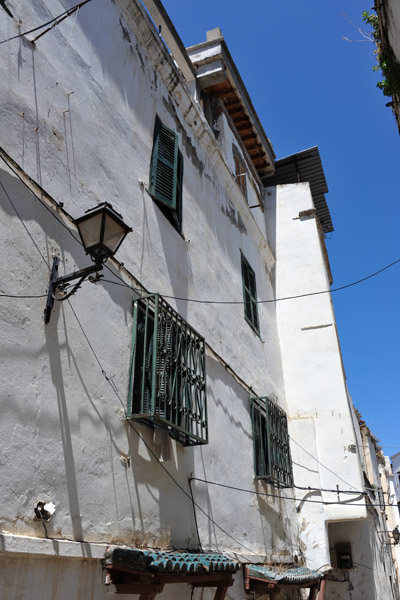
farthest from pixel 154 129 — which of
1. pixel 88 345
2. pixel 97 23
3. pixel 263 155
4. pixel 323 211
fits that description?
pixel 323 211

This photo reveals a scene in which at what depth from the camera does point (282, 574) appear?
6.57m

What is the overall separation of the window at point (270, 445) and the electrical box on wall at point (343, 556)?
10.4 feet

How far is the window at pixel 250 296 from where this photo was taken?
9.09 m

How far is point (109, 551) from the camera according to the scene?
151 inches

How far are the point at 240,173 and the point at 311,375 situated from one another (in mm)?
4476

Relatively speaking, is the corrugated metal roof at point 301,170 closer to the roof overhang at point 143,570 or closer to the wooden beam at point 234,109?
the wooden beam at point 234,109

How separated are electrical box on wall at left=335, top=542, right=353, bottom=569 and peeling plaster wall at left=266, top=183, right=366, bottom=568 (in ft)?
6.70

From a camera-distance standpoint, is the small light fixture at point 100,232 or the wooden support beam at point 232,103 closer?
the small light fixture at point 100,232

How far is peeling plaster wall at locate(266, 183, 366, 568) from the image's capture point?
942cm

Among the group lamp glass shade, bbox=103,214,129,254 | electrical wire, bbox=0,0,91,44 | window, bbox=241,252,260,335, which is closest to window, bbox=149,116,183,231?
electrical wire, bbox=0,0,91,44

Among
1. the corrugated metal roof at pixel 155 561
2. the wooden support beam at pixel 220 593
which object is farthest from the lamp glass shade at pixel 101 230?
the wooden support beam at pixel 220 593

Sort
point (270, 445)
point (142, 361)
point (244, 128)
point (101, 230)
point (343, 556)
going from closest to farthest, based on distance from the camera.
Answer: point (101, 230)
point (142, 361)
point (270, 445)
point (343, 556)
point (244, 128)

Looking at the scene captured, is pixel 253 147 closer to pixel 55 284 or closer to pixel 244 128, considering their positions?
pixel 244 128

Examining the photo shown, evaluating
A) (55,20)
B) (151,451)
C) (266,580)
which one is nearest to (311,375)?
(266,580)
